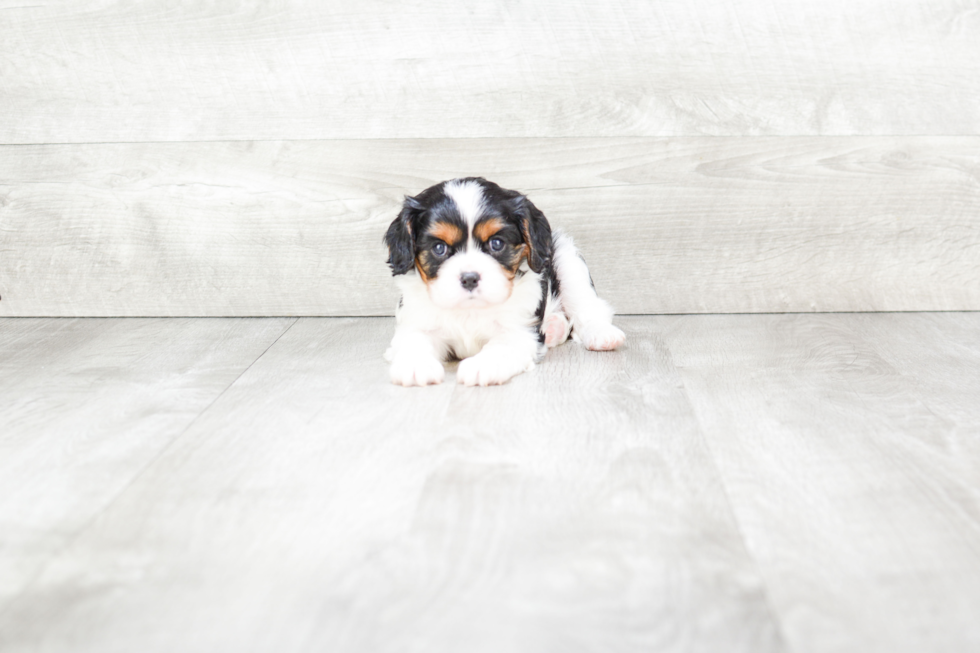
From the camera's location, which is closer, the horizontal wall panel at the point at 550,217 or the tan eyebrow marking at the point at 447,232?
the tan eyebrow marking at the point at 447,232

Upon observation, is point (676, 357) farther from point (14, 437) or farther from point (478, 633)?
point (14, 437)

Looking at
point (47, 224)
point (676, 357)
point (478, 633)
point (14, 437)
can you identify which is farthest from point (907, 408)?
point (47, 224)

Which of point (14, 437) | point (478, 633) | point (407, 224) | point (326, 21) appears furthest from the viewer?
point (326, 21)

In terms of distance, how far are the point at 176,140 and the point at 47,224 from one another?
22.7 inches

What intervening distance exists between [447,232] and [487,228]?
10cm

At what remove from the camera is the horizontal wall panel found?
106 inches

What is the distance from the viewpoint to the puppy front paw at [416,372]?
2.01 m

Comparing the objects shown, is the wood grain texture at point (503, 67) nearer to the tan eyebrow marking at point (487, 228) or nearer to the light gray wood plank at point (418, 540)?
the tan eyebrow marking at point (487, 228)

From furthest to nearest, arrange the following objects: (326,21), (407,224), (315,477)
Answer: (326,21)
(407,224)
(315,477)

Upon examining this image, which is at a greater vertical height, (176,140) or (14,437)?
(176,140)

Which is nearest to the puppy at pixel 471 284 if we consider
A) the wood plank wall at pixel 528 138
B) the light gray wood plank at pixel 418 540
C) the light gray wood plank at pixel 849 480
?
the light gray wood plank at pixel 418 540

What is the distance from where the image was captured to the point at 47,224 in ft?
9.39

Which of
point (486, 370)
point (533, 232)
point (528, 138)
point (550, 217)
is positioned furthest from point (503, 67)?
point (486, 370)

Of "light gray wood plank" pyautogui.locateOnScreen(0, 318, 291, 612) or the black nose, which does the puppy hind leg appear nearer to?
the black nose
